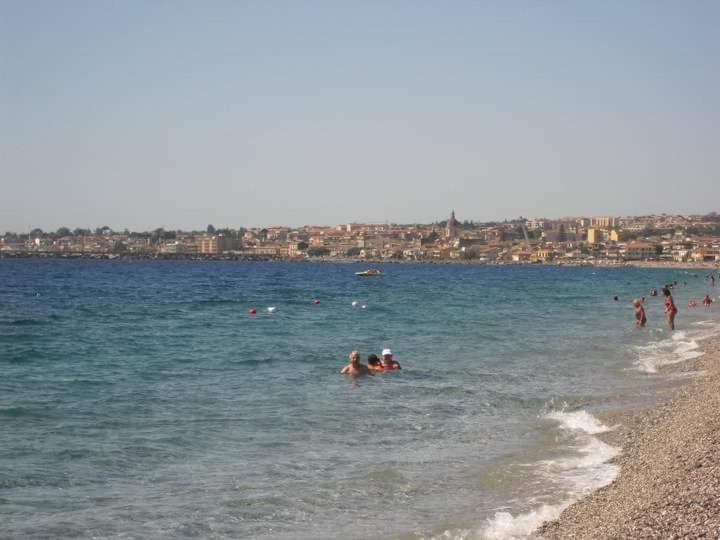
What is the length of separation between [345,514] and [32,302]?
44.8 metres

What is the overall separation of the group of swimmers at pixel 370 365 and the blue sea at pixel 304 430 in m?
0.43

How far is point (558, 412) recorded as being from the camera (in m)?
16.0

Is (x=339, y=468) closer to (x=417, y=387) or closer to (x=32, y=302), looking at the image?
(x=417, y=387)

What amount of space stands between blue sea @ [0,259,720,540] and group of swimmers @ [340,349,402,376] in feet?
1.42

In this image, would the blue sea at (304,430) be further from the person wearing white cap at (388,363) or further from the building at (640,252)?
the building at (640,252)

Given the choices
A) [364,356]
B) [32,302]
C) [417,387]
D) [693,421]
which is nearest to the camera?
[693,421]

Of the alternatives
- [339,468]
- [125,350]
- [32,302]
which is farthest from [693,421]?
[32,302]

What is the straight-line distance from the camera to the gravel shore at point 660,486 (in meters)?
7.77

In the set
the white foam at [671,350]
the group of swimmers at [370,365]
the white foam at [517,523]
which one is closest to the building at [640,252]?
the white foam at [671,350]

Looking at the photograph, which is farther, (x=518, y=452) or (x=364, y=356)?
(x=364, y=356)

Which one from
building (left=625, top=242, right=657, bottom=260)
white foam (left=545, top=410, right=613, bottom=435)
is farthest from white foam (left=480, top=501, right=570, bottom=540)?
building (left=625, top=242, right=657, bottom=260)

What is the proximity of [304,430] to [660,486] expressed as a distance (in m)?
6.71

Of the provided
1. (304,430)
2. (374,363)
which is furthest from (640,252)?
(304,430)

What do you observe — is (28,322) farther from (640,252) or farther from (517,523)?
(640,252)
